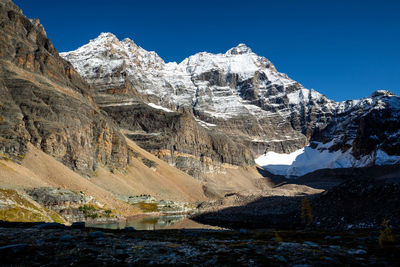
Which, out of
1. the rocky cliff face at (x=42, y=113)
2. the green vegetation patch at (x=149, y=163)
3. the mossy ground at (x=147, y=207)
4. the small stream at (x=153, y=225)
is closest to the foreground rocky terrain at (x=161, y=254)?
the small stream at (x=153, y=225)

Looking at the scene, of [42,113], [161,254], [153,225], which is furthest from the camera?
[42,113]

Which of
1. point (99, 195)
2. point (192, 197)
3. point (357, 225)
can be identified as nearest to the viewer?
point (357, 225)

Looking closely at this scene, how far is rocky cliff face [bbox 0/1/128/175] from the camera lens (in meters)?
79.5

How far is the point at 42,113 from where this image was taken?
302 ft

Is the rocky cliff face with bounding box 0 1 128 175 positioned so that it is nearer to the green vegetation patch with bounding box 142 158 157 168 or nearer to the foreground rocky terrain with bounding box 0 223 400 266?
the green vegetation patch with bounding box 142 158 157 168

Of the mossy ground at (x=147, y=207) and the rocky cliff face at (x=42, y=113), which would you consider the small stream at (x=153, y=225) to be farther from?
the rocky cliff face at (x=42, y=113)

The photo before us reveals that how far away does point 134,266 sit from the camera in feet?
35.4

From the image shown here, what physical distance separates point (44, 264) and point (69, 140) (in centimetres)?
9140

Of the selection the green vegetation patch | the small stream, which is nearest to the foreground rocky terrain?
the small stream

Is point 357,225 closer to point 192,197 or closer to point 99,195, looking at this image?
point 99,195

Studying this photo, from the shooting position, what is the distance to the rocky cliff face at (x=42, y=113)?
79.5 meters

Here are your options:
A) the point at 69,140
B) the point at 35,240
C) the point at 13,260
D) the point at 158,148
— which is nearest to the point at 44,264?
the point at 13,260

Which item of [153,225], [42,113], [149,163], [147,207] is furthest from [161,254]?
[149,163]

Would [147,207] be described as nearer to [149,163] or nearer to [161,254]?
[149,163]
